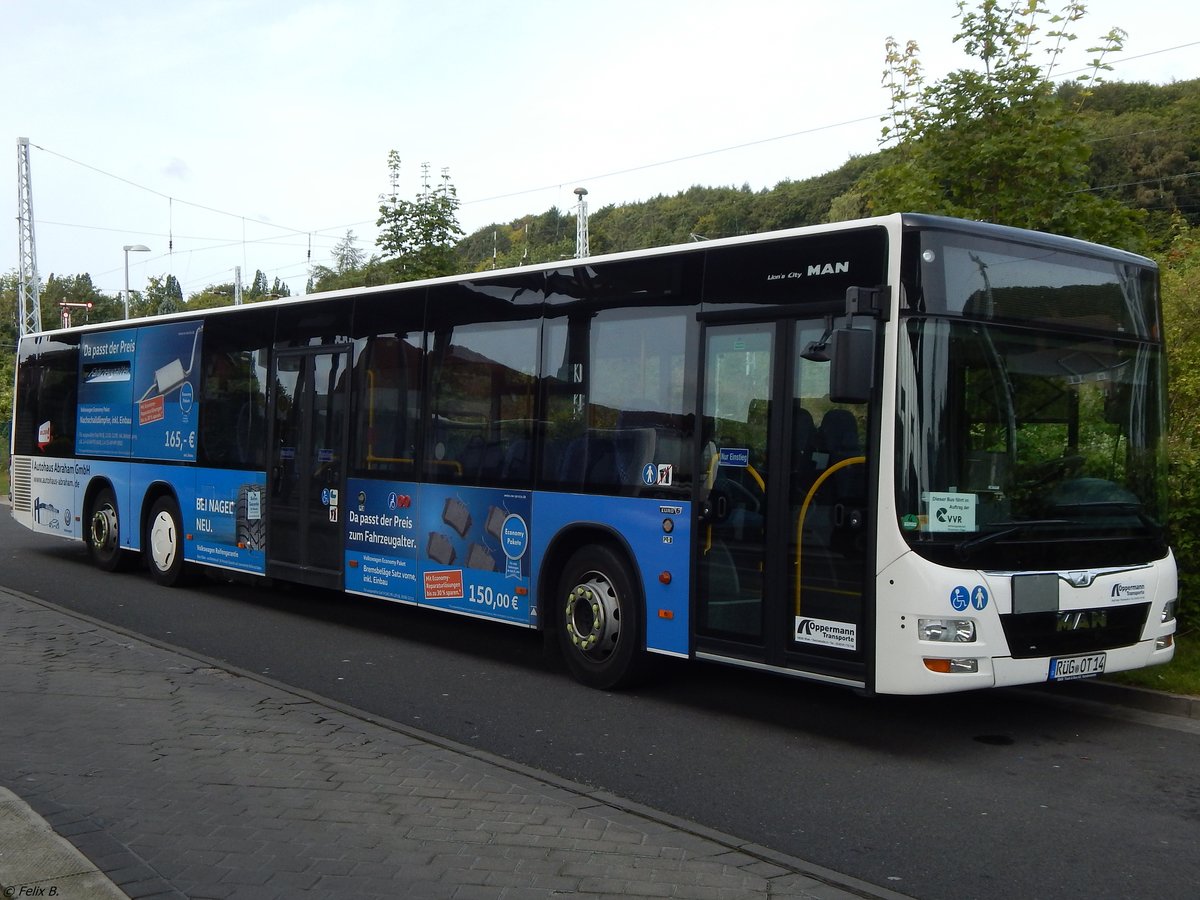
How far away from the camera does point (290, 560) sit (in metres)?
12.2

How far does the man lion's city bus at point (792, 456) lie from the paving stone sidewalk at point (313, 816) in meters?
1.90

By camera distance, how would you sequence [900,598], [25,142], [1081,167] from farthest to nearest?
[25,142]
[1081,167]
[900,598]

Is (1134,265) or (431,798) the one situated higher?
(1134,265)

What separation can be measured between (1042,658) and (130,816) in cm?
485

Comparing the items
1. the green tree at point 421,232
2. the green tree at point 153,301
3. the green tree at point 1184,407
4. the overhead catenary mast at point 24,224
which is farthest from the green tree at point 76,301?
the green tree at point 1184,407

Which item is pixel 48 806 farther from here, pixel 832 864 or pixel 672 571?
pixel 672 571

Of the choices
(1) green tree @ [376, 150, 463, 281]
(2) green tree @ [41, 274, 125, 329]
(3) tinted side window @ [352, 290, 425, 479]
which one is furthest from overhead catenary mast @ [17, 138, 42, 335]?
(2) green tree @ [41, 274, 125, 329]

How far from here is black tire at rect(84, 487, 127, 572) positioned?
15.3 meters

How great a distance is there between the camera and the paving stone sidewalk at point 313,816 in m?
4.79

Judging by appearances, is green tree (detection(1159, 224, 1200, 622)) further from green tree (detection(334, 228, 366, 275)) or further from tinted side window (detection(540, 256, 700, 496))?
green tree (detection(334, 228, 366, 275))

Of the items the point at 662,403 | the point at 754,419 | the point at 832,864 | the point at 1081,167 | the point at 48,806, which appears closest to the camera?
the point at 832,864

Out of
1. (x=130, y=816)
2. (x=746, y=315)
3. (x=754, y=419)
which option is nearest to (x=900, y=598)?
(x=754, y=419)

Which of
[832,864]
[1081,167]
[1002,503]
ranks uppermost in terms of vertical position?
[1081,167]

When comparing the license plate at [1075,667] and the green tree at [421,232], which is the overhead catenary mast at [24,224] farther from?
the license plate at [1075,667]
